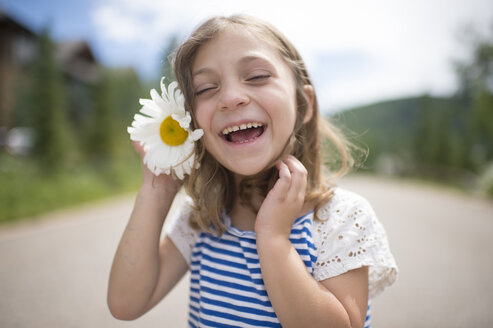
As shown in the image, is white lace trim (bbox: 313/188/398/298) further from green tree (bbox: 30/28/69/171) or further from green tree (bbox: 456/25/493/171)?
green tree (bbox: 456/25/493/171)

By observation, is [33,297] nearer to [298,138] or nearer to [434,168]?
[298,138]

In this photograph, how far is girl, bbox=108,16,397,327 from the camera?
1.22m

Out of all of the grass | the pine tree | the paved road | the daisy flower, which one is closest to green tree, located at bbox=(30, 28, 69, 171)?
the grass

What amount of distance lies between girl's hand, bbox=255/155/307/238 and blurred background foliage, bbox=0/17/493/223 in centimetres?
77

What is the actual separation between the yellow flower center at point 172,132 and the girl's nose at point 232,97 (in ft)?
0.78

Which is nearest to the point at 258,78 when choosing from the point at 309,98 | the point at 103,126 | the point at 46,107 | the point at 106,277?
the point at 309,98

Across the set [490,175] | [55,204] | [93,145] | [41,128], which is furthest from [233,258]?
[490,175]

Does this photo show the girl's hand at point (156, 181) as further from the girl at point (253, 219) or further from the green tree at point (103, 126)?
the green tree at point (103, 126)

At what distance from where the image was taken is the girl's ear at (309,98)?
1648 mm

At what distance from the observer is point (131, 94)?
2505cm

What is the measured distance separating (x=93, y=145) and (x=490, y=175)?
18888 mm

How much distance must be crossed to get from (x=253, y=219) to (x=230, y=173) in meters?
0.30

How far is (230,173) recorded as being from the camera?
171 cm

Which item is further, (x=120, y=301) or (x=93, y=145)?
(x=93, y=145)
